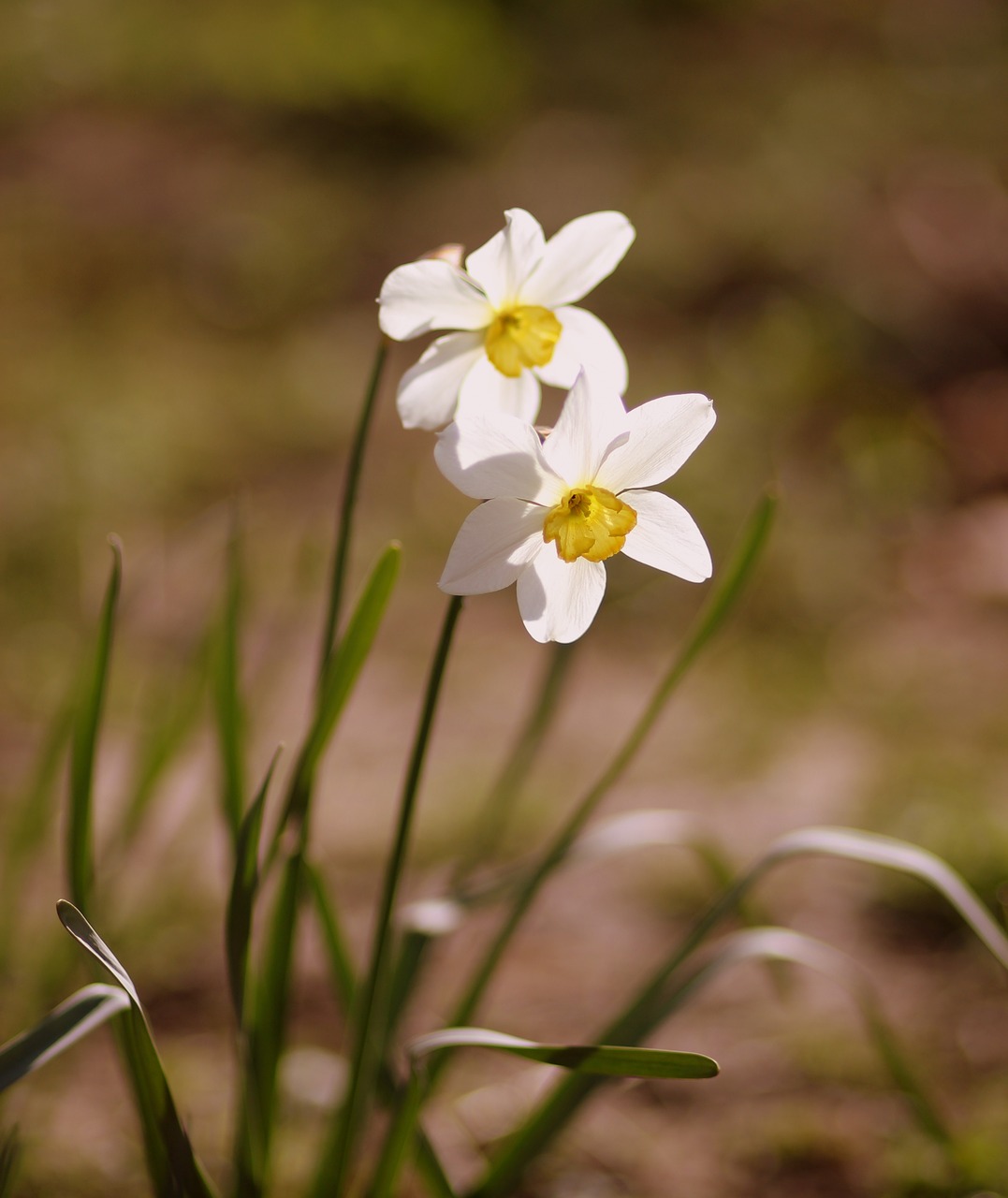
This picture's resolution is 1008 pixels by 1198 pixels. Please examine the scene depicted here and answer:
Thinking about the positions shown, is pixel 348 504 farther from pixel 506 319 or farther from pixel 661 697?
pixel 661 697

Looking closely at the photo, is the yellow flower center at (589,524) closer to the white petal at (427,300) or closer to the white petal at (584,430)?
the white petal at (584,430)

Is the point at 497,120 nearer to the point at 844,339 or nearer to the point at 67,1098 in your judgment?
the point at 844,339

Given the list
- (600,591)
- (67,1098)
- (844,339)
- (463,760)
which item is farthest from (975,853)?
(844,339)

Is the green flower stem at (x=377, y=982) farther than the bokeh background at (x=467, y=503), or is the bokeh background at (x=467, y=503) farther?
the bokeh background at (x=467, y=503)

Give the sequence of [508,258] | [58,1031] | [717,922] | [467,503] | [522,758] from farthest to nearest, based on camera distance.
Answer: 1. [467,503]
2. [522,758]
3. [717,922]
4. [508,258]
5. [58,1031]

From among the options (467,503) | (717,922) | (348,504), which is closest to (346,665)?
(348,504)

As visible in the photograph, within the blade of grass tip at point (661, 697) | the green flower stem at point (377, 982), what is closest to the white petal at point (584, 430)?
the green flower stem at point (377, 982)
